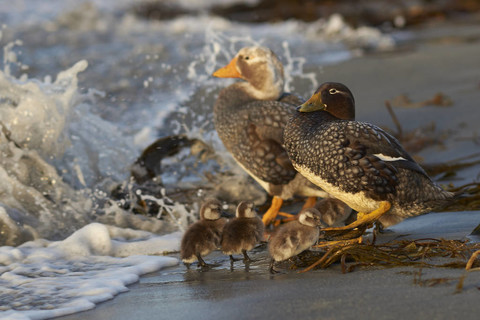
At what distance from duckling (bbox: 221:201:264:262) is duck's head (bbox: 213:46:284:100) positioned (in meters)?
1.57

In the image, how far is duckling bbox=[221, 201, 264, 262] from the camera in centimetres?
425

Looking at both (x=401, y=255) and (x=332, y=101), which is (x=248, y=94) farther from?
(x=401, y=255)

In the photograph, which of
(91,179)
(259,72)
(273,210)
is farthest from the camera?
(91,179)

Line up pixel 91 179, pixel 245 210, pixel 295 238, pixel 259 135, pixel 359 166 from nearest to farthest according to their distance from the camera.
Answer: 1. pixel 295 238
2. pixel 359 166
3. pixel 245 210
4. pixel 259 135
5. pixel 91 179

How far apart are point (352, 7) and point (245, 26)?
344 centimetres

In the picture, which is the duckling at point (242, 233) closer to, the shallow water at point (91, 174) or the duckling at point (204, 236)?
the duckling at point (204, 236)

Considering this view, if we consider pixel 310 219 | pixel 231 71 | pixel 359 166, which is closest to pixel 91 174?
pixel 231 71

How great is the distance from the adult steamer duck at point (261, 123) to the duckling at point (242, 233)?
915 mm

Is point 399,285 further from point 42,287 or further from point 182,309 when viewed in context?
point 42,287

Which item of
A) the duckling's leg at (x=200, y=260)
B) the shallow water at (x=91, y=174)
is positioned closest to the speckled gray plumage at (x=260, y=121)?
the shallow water at (x=91, y=174)

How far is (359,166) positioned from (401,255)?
0.56 m

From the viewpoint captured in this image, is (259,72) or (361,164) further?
(259,72)

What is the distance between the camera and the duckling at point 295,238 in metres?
3.94

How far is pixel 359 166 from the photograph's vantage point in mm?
4113
